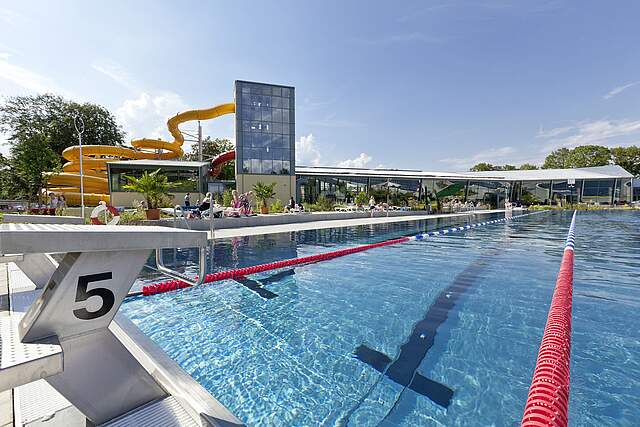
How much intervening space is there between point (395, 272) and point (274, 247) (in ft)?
13.7

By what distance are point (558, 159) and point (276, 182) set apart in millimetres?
63183

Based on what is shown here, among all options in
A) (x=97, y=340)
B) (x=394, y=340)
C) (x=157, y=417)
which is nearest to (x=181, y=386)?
(x=157, y=417)

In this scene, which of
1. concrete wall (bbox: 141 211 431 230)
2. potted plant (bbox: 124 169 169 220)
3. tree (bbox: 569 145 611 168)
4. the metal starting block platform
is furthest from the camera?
tree (bbox: 569 145 611 168)

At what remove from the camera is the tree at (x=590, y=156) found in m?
52.2

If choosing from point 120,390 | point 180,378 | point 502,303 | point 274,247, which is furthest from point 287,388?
point 274,247

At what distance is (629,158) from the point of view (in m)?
50.8

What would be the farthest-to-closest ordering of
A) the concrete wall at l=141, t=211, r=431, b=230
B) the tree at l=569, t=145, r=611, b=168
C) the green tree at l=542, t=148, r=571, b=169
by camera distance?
the green tree at l=542, t=148, r=571, b=169
the tree at l=569, t=145, r=611, b=168
the concrete wall at l=141, t=211, r=431, b=230

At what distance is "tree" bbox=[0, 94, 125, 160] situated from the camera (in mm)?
32219

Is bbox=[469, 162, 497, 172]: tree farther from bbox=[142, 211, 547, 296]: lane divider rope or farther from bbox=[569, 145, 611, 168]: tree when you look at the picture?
bbox=[142, 211, 547, 296]: lane divider rope

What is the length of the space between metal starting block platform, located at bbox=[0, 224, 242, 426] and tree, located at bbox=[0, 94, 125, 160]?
127 ft

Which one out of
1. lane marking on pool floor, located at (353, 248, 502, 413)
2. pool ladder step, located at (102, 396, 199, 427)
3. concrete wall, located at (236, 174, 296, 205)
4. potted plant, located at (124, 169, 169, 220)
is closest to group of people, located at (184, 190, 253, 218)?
potted plant, located at (124, 169, 169, 220)

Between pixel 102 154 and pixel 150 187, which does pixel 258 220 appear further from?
pixel 102 154

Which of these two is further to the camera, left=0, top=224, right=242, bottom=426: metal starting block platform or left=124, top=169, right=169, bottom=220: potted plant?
left=124, top=169, right=169, bottom=220: potted plant

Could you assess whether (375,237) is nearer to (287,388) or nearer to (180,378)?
(287,388)
